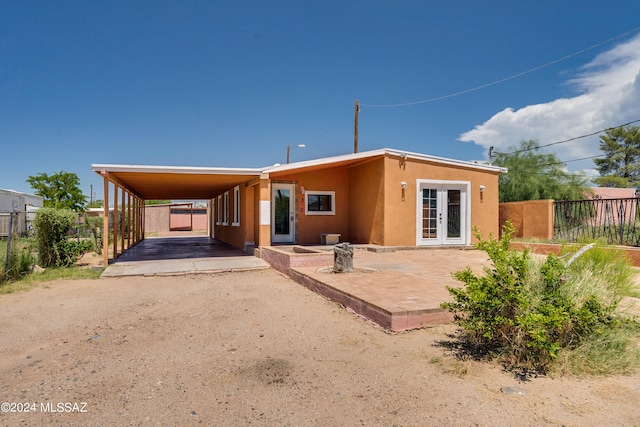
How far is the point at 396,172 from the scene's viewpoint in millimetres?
12141

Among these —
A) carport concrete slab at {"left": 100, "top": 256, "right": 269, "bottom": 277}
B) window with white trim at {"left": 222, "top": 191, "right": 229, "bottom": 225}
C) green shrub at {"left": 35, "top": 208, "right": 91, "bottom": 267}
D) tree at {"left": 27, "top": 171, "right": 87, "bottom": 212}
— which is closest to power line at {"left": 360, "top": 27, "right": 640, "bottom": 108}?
window with white trim at {"left": 222, "top": 191, "right": 229, "bottom": 225}

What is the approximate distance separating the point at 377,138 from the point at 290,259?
60.8 ft

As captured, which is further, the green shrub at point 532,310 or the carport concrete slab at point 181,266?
the carport concrete slab at point 181,266

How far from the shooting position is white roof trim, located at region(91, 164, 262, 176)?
9469 mm

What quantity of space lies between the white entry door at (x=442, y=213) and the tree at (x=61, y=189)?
33.1 m

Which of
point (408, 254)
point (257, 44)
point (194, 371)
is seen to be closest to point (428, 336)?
point (194, 371)

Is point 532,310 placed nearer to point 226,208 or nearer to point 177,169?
point 177,169

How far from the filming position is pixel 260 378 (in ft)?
10.5

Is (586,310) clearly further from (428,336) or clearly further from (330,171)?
(330,171)

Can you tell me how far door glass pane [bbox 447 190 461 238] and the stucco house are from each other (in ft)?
0.12

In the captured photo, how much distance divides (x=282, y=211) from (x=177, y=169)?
406 cm

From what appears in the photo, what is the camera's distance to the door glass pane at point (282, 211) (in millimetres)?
12891

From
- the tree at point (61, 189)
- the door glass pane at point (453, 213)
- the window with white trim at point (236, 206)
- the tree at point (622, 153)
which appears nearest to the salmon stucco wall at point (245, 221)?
the window with white trim at point (236, 206)

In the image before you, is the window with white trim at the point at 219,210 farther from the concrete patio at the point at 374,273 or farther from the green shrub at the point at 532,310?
the green shrub at the point at 532,310
